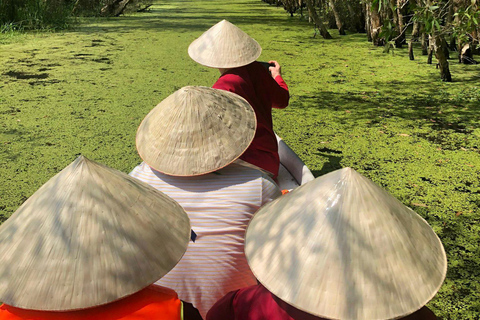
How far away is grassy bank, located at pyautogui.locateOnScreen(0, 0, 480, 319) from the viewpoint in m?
2.34

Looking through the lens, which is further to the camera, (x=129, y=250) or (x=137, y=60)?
(x=137, y=60)

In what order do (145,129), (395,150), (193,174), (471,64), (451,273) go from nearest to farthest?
1. (193,174)
2. (145,129)
3. (451,273)
4. (395,150)
5. (471,64)

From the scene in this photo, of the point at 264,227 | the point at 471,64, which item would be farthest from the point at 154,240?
the point at 471,64

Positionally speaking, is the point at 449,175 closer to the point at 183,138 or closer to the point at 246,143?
the point at 246,143

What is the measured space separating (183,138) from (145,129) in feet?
0.54

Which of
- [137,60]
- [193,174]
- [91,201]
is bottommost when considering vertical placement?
[137,60]

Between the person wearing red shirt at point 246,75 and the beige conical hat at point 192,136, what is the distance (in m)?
0.46

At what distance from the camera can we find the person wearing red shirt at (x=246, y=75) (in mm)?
1933

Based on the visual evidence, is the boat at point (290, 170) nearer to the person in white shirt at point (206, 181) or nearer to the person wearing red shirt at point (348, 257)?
the person in white shirt at point (206, 181)

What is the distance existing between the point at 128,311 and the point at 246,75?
4.59 ft

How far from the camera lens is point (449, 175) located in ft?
8.41

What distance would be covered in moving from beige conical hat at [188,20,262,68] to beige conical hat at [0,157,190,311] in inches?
47.1

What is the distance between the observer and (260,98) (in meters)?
2.16

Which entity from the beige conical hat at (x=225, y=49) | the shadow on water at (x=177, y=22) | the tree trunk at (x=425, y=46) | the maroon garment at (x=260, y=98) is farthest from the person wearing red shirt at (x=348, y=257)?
the shadow on water at (x=177, y=22)
